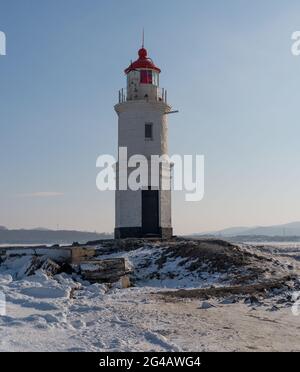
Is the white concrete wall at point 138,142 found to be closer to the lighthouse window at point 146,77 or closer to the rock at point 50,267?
the lighthouse window at point 146,77

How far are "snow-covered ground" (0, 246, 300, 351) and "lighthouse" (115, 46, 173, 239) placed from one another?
12186mm

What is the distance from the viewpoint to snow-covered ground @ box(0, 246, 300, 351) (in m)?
7.80

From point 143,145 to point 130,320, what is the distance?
19.2 meters

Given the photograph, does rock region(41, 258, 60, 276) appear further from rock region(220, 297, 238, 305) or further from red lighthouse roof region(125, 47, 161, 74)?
red lighthouse roof region(125, 47, 161, 74)

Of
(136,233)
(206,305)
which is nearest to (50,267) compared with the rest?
(206,305)

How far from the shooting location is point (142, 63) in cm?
2894

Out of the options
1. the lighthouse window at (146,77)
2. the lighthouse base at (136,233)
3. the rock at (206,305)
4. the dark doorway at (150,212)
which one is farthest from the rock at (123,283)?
the lighthouse window at (146,77)

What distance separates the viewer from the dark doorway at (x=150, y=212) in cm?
2809

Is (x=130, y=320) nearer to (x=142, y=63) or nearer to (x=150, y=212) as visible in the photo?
(x=150, y=212)

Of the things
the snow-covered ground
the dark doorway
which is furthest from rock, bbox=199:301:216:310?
the dark doorway

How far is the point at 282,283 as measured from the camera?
13.7 metres
